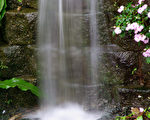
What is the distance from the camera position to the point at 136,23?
6.84ft

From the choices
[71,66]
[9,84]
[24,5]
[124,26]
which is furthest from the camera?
[24,5]

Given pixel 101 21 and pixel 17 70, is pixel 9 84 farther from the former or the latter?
pixel 101 21

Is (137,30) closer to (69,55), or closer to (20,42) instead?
(69,55)

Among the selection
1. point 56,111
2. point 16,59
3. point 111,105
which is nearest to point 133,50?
point 111,105

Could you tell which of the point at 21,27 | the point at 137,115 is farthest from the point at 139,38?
the point at 21,27

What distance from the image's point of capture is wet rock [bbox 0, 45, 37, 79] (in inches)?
99.3

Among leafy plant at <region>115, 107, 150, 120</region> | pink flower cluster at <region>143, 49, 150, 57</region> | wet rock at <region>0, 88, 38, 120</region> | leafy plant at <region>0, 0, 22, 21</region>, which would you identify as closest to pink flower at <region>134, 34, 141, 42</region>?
pink flower cluster at <region>143, 49, 150, 57</region>

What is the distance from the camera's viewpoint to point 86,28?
96.3 inches

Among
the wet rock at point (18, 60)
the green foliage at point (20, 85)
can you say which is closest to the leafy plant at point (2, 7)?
the wet rock at point (18, 60)

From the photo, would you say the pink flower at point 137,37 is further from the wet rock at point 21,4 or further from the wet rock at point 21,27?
the wet rock at point 21,4

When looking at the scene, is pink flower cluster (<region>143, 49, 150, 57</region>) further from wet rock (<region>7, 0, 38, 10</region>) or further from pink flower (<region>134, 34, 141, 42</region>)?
wet rock (<region>7, 0, 38, 10</region>)

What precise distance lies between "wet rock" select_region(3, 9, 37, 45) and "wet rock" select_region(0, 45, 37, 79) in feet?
0.34

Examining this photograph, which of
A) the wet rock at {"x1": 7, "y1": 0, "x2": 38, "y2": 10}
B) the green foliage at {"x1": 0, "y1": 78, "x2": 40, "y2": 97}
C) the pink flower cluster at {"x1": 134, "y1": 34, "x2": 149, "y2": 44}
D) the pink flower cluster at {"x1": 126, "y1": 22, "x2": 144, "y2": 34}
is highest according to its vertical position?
the wet rock at {"x1": 7, "y1": 0, "x2": 38, "y2": 10}

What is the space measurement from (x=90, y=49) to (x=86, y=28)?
1.00ft
